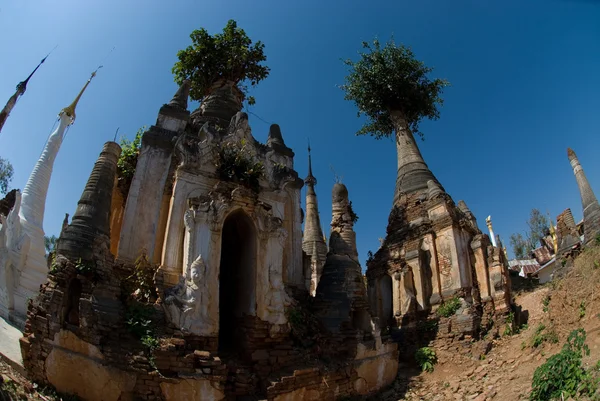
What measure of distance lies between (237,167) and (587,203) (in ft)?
54.3

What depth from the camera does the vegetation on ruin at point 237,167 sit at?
37.0ft

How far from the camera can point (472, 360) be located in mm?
11180

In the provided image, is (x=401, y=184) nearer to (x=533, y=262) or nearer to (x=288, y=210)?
(x=288, y=210)

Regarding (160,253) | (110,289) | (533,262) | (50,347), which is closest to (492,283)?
(160,253)

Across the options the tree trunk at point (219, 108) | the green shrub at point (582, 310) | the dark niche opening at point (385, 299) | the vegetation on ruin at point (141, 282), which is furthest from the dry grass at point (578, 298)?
the tree trunk at point (219, 108)

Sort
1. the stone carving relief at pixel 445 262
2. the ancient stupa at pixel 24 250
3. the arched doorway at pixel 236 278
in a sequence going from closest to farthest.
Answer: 1. the arched doorway at pixel 236 278
2. the ancient stupa at pixel 24 250
3. the stone carving relief at pixel 445 262

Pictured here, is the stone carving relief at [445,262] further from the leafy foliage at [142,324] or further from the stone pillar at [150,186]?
the leafy foliage at [142,324]

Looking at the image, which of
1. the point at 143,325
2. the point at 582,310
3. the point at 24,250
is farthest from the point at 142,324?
the point at 582,310

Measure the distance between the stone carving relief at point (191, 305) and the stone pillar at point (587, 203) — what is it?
48.1 feet

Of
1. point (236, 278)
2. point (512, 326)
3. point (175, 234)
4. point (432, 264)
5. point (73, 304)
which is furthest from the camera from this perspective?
point (432, 264)

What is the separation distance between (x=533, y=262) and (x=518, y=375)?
3297cm

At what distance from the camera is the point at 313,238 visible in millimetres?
21891

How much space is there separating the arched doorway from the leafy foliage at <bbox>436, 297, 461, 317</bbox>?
6.61 m

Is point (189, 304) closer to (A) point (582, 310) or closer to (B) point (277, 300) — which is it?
(B) point (277, 300)
